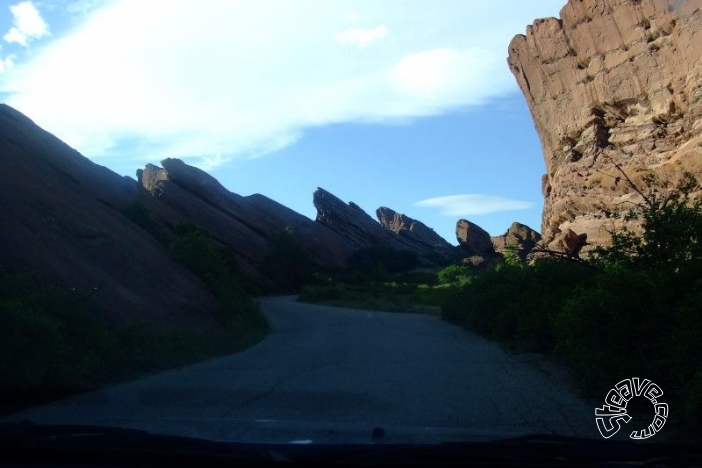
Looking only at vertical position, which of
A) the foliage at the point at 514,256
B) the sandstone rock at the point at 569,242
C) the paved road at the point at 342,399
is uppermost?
the sandstone rock at the point at 569,242

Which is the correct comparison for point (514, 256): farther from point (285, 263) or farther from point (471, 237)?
point (471, 237)

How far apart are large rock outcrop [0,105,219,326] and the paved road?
438 cm

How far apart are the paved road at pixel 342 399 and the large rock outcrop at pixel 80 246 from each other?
438 centimetres

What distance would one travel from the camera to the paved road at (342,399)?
247 inches

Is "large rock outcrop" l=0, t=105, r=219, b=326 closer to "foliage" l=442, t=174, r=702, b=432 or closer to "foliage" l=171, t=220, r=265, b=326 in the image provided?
"foliage" l=171, t=220, r=265, b=326

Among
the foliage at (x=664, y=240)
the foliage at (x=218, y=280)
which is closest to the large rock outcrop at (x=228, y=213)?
the foliage at (x=218, y=280)

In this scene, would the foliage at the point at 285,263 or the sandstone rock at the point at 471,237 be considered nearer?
the foliage at the point at 285,263

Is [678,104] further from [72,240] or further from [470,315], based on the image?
[72,240]

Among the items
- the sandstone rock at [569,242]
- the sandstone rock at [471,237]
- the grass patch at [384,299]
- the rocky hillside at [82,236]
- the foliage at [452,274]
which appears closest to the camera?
the rocky hillside at [82,236]

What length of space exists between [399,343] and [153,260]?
10123 millimetres

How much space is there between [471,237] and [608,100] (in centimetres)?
4035

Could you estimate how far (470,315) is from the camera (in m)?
23.7

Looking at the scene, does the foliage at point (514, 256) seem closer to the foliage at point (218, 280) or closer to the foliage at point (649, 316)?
the foliage at point (649, 316)

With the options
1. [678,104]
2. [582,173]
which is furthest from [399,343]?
[582,173]
